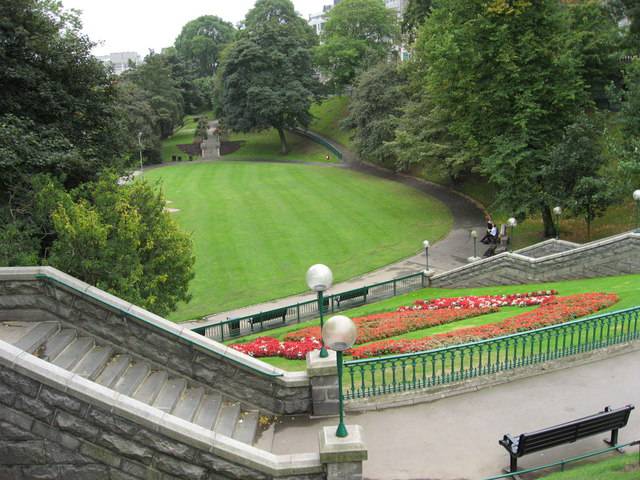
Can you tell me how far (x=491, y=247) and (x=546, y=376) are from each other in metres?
18.6

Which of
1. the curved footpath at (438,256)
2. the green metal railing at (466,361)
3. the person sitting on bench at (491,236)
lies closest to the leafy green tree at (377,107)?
the curved footpath at (438,256)

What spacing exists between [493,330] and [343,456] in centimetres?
647

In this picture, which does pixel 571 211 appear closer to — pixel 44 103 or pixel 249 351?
pixel 249 351

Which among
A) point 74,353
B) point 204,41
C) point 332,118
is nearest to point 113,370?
point 74,353

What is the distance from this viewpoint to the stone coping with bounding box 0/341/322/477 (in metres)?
7.97

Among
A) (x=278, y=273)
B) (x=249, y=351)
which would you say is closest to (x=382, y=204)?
(x=278, y=273)

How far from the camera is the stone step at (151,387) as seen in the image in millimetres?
9570

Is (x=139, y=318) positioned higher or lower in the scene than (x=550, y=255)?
higher

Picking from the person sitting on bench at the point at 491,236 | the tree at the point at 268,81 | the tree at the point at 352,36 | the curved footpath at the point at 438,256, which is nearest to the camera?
the curved footpath at the point at 438,256

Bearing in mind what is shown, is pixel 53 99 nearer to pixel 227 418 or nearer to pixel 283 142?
pixel 227 418

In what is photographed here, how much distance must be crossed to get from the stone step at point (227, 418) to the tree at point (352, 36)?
64.6 m

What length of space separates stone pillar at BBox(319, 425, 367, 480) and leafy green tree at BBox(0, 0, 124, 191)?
38.9 ft

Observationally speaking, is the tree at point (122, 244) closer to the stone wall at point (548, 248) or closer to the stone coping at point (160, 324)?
the stone coping at point (160, 324)

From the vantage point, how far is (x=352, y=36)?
73.6 meters
